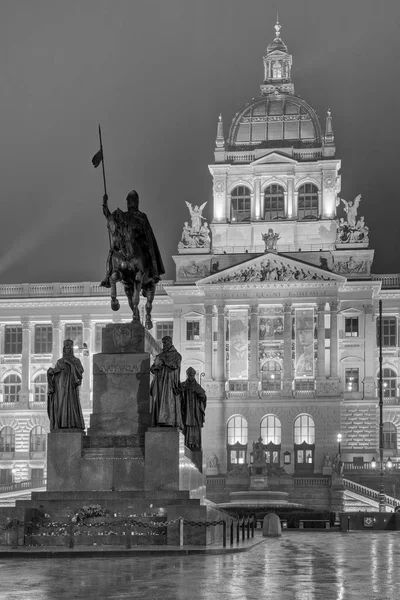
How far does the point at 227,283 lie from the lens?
340 feet

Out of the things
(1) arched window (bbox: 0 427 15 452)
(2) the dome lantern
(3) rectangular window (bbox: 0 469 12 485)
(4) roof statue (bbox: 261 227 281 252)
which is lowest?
(3) rectangular window (bbox: 0 469 12 485)

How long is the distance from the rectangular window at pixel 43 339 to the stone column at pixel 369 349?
27901mm

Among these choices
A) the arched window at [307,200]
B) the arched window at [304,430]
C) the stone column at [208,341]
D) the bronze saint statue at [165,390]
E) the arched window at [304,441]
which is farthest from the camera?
the arched window at [307,200]

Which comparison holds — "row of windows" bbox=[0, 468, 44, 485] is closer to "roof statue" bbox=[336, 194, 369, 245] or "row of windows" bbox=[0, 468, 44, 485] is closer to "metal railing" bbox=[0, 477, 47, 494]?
"metal railing" bbox=[0, 477, 47, 494]

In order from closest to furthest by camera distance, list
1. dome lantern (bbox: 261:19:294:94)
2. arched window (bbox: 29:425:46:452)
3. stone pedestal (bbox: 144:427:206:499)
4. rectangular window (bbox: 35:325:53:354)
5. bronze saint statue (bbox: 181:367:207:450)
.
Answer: stone pedestal (bbox: 144:427:206:499), bronze saint statue (bbox: 181:367:207:450), arched window (bbox: 29:425:46:452), rectangular window (bbox: 35:325:53:354), dome lantern (bbox: 261:19:294:94)

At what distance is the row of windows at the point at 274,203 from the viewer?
11131 centimetres

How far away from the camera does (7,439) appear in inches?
4333

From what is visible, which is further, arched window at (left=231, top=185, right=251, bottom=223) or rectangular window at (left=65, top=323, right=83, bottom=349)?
arched window at (left=231, top=185, right=251, bottom=223)

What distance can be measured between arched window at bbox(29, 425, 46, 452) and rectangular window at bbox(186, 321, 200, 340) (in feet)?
51.3

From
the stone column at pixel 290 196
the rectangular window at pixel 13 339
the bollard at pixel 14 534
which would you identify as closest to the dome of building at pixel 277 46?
the stone column at pixel 290 196

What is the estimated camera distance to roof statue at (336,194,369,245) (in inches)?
4218

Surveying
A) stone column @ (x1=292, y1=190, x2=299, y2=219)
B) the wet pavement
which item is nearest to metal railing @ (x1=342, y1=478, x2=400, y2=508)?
stone column @ (x1=292, y1=190, x2=299, y2=219)

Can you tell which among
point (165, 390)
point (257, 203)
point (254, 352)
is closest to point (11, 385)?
point (254, 352)

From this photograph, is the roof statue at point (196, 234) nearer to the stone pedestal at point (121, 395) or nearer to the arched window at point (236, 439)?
the arched window at point (236, 439)
